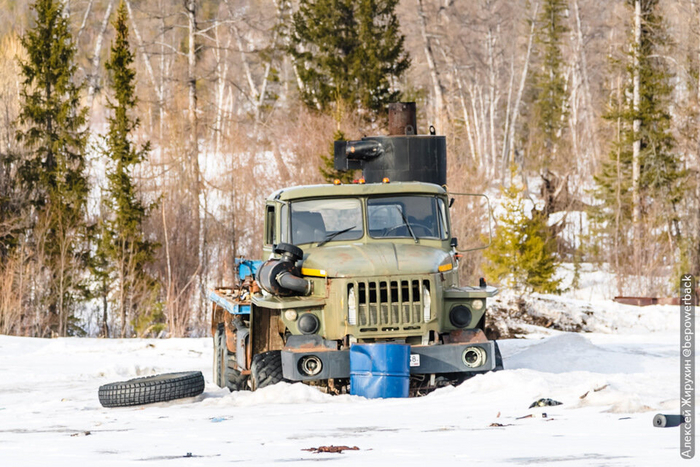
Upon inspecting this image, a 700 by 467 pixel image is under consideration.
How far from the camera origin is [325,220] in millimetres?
12141

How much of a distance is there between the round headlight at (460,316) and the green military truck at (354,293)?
0.04ft

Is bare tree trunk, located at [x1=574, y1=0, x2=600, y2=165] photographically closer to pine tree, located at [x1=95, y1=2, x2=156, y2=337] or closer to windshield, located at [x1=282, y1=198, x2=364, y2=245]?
pine tree, located at [x1=95, y1=2, x2=156, y2=337]

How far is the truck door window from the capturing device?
39.4ft

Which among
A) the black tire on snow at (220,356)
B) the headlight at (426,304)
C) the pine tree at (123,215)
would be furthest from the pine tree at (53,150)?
the headlight at (426,304)

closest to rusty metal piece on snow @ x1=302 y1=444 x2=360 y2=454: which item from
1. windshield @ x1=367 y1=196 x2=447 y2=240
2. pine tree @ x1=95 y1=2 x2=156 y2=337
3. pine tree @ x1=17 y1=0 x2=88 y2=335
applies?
windshield @ x1=367 y1=196 x2=447 y2=240

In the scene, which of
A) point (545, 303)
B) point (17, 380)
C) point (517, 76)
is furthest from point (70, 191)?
point (517, 76)

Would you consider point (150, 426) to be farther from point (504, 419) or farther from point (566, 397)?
point (566, 397)

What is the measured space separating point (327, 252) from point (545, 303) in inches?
448

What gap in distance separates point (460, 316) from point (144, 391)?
347 cm

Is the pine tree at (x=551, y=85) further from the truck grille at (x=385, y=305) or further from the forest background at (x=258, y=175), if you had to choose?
the truck grille at (x=385, y=305)

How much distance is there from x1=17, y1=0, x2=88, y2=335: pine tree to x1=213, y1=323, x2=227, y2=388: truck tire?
54.0 ft

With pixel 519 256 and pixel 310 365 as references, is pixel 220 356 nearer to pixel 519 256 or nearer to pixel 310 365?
pixel 310 365

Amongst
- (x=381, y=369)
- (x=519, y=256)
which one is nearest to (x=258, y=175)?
(x=519, y=256)

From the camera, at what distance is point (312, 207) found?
40.0 ft
